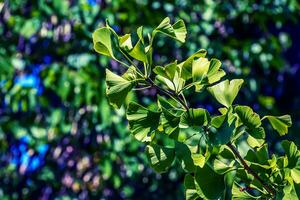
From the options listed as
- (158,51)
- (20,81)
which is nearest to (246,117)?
(20,81)

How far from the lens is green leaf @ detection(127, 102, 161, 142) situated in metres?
0.81

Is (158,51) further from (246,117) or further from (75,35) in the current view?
(246,117)

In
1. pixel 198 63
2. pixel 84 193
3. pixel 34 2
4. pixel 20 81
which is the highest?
pixel 198 63

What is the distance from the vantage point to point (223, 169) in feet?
2.69

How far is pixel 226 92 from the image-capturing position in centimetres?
84

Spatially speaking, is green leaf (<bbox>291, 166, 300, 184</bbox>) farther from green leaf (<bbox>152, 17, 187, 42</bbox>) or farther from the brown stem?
green leaf (<bbox>152, 17, 187, 42</bbox>)

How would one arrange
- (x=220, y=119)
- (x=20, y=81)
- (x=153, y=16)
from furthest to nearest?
1. (x=153, y=16)
2. (x=20, y=81)
3. (x=220, y=119)

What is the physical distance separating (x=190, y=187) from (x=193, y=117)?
91mm

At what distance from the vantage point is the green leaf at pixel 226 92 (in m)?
0.83

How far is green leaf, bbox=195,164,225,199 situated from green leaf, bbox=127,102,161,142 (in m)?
0.07

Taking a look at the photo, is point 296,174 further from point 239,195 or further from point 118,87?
point 118,87

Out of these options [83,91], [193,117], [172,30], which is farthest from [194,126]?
[83,91]

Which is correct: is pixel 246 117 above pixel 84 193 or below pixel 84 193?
above

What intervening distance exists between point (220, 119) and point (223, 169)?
66 mm
